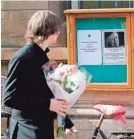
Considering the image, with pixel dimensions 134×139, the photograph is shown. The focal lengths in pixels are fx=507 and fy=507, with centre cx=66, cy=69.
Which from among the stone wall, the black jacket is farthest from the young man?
the stone wall

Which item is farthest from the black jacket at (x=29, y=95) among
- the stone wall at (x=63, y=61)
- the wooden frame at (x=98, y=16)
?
the stone wall at (x=63, y=61)

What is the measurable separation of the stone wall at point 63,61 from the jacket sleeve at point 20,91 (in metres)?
3.25

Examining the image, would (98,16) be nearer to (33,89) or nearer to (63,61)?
(63,61)

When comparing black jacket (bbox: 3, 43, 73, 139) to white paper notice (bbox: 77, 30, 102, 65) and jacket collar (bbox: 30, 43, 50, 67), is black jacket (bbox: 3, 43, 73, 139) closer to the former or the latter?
jacket collar (bbox: 30, 43, 50, 67)

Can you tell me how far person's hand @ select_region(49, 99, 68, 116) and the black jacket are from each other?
0.11ft

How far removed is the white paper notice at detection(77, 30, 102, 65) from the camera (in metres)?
6.21

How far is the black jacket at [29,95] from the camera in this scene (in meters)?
3.44

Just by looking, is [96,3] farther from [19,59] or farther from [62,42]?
[19,59]

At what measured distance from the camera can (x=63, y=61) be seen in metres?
6.84

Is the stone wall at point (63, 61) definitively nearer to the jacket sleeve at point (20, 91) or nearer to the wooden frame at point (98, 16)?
the wooden frame at point (98, 16)

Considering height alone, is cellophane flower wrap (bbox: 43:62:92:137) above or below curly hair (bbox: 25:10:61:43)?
below

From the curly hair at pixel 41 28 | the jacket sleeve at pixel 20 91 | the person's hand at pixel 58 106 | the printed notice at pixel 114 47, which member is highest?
the curly hair at pixel 41 28

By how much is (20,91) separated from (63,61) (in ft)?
11.2

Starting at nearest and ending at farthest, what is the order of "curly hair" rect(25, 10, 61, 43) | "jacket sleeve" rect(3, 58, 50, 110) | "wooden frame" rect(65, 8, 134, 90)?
"jacket sleeve" rect(3, 58, 50, 110)
"curly hair" rect(25, 10, 61, 43)
"wooden frame" rect(65, 8, 134, 90)
